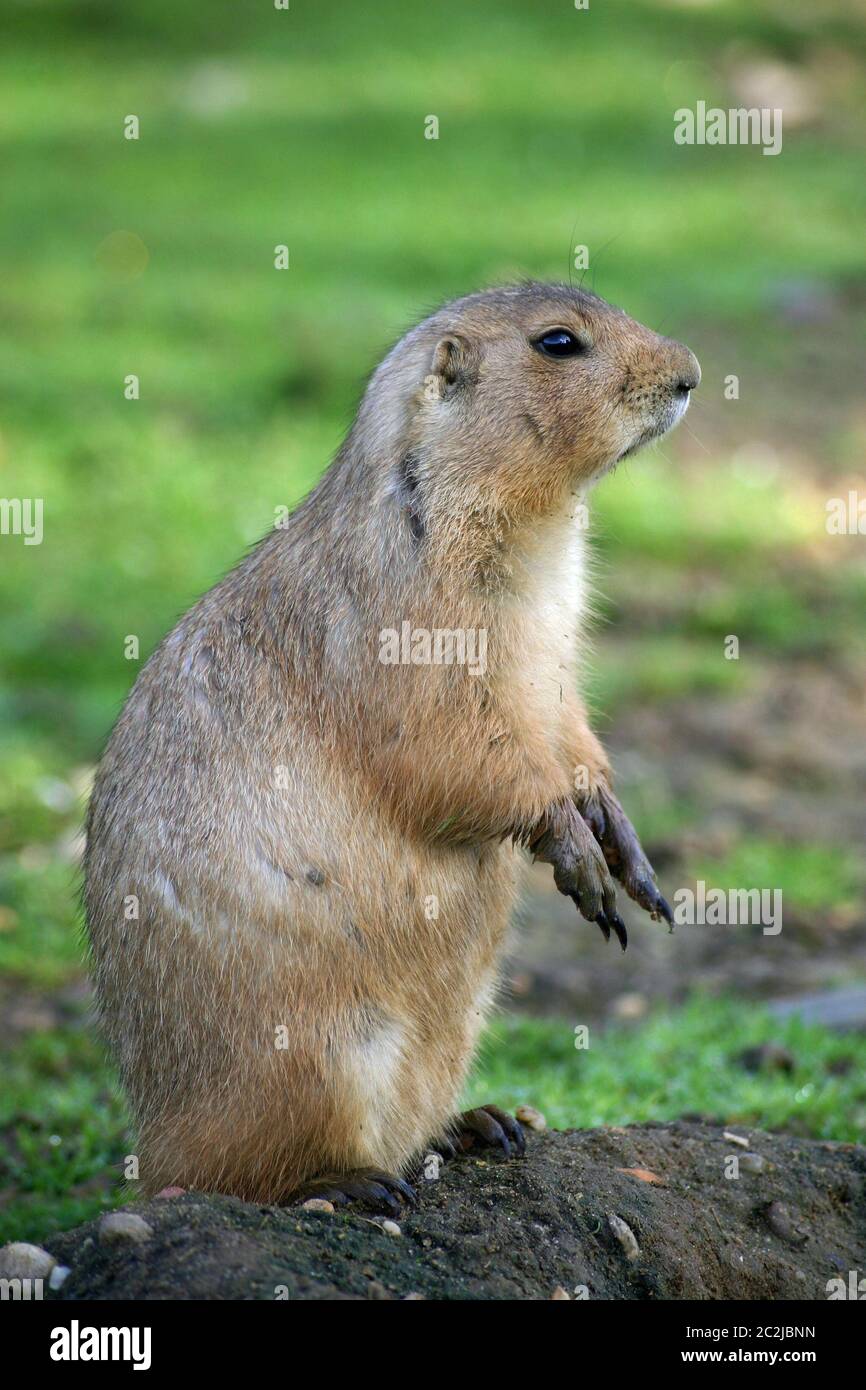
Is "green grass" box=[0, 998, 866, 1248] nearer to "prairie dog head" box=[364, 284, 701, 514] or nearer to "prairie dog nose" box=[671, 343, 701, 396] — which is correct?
"prairie dog head" box=[364, 284, 701, 514]

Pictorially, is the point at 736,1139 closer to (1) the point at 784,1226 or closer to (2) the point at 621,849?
(1) the point at 784,1226

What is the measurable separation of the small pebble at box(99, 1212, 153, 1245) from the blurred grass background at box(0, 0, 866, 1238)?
1533mm

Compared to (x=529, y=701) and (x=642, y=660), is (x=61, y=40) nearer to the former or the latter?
(x=642, y=660)

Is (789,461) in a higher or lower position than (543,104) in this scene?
lower

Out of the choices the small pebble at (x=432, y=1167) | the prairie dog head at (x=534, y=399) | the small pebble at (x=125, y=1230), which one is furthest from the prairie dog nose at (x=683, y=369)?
the small pebble at (x=125, y=1230)

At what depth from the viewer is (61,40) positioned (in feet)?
66.7

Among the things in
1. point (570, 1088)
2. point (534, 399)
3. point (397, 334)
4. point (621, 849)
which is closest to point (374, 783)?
point (621, 849)

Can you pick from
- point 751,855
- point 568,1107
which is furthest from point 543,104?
point 568,1107

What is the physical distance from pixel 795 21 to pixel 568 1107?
18.6 metres

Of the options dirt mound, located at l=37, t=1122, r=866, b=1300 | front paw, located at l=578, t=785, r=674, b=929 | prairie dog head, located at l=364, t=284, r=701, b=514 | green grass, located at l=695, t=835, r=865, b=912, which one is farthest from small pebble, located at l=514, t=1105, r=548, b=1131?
green grass, located at l=695, t=835, r=865, b=912

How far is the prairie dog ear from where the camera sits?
4707 millimetres

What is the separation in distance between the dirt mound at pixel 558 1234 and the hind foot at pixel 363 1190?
38 millimetres

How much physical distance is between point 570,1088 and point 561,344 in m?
2.63

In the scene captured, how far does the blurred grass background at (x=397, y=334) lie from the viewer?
22.8ft
